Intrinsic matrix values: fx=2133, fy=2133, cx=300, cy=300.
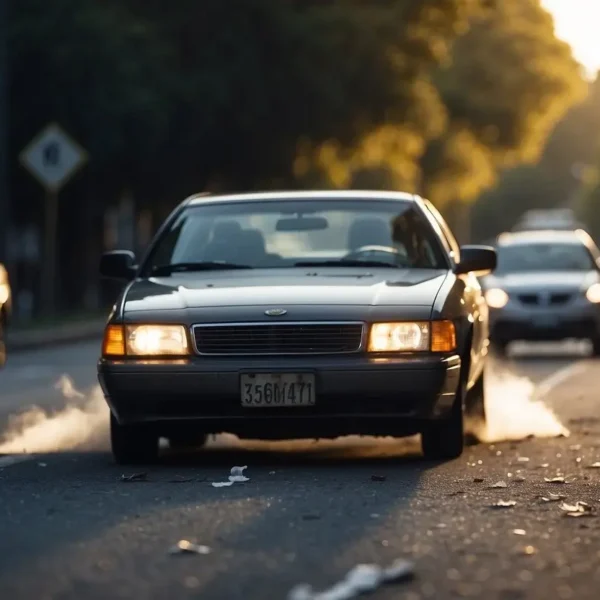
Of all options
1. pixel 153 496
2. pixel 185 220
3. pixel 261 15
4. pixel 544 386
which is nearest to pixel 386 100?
pixel 261 15

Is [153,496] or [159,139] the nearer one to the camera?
[153,496]

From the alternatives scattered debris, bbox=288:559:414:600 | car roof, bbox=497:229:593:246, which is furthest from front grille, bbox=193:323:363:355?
car roof, bbox=497:229:593:246

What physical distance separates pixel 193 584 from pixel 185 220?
583cm

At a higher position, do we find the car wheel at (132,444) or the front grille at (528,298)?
the car wheel at (132,444)

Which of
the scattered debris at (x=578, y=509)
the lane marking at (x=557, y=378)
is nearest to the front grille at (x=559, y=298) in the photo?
the lane marking at (x=557, y=378)

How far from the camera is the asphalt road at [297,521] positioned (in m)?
6.48

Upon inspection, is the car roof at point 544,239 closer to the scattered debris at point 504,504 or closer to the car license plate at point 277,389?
the car license plate at point 277,389

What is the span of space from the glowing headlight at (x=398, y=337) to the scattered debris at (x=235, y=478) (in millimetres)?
859

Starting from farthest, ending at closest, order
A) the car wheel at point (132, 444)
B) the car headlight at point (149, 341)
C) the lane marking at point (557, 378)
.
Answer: the lane marking at point (557, 378) < the car wheel at point (132, 444) < the car headlight at point (149, 341)

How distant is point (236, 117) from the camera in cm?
4078

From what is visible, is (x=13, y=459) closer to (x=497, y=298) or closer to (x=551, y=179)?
(x=497, y=298)

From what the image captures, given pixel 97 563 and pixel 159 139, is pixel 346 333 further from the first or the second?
pixel 159 139

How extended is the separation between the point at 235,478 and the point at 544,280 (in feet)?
52.4

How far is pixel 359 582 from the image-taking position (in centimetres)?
632
